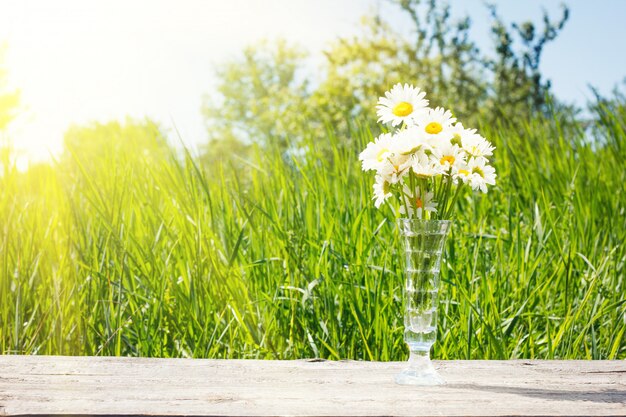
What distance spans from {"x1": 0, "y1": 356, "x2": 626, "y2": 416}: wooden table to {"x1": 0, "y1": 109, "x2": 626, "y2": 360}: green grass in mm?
333

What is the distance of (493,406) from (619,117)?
8.61ft

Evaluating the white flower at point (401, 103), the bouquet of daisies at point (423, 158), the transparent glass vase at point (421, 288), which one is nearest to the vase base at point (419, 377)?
the transparent glass vase at point (421, 288)

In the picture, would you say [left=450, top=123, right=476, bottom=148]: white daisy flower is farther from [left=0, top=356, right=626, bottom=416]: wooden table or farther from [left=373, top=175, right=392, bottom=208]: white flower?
[left=0, top=356, right=626, bottom=416]: wooden table

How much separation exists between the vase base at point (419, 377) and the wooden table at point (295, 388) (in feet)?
0.09

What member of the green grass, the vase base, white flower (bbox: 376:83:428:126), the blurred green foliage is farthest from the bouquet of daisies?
the blurred green foliage

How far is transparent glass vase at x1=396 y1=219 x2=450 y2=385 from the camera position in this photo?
156cm

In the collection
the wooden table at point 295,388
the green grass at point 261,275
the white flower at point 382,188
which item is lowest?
the wooden table at point 295,388

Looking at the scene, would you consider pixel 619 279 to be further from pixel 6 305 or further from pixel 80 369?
pixel 6 305

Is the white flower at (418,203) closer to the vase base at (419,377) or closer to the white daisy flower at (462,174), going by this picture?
the white daisy flower at (462,174)

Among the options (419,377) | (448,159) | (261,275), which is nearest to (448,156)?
(448,159)

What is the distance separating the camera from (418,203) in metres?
1.59

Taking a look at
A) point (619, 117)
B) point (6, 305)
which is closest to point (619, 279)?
point (619, 117)

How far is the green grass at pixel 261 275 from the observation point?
2.29 m

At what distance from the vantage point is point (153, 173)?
8.84 feet
